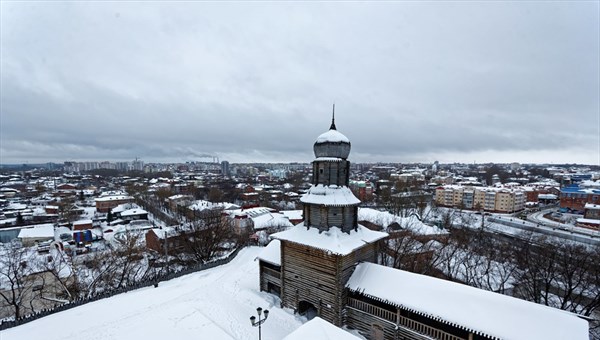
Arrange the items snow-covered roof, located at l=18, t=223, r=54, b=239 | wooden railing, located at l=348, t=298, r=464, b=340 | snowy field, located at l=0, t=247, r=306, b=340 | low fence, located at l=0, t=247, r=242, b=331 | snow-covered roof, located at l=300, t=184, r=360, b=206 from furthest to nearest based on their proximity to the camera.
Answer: snow-covered roof, located at l=18, t=223, r=54, b=239
snow-covered roof, located at l=300, t=184, r=360, b=206
low fence, located at l=0, t=247, r=242, b=331
snowy field, located at l=0, t=247, r=306, b=340
wooden railing, located at l=348, t=298, r=464, b=340

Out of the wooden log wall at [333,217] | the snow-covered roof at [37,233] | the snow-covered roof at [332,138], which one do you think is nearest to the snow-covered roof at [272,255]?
the wooden log wall at [333,217]

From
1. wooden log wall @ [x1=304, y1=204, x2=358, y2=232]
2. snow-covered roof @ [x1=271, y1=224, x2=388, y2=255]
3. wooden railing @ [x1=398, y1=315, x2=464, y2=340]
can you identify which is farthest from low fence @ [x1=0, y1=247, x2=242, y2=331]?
wooden railing @ [x1=398, y1=315, x2=464, y2=340]

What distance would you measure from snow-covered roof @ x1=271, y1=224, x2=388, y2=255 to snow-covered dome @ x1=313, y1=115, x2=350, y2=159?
4.25 metres

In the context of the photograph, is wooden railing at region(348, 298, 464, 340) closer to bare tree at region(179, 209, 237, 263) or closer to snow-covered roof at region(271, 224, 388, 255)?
snow-covered roof at region(271, 224, 388, 255)

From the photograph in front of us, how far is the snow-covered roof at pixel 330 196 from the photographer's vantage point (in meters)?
14.5

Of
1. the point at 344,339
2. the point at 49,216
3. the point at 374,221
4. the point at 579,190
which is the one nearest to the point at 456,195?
the point at 579,190

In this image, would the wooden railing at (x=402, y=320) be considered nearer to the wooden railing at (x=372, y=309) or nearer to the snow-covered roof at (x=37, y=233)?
the wooden railing at (x=372, y=309)

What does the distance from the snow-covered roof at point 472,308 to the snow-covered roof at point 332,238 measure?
6.38 feet

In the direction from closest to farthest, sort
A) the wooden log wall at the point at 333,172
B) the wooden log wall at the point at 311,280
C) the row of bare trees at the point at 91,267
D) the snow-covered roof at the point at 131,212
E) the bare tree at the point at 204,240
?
the wooden log wall at the point at 311,280 → the wooden log wall at the point at 333,172 → the row of bare trees at the point at 91,267 → the bare tree at the point at 204,240 → the snow-covered roof at the point at 131,212

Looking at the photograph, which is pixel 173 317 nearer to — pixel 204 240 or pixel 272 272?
pixel 272 272

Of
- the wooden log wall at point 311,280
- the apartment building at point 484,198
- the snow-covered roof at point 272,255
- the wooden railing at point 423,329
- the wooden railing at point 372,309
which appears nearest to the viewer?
the wooden railing at point 423,329

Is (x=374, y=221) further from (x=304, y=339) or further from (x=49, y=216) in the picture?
(x=49, y=216)

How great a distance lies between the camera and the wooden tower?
13906mm

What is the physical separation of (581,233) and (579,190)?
2700cm
